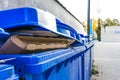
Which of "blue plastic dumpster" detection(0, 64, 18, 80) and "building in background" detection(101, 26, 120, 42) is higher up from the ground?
"building in background" detection(101, 26, 120, 42)

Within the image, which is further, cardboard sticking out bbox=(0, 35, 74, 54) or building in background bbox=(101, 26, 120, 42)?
building in background bbox=(101, 26, 120, 42)

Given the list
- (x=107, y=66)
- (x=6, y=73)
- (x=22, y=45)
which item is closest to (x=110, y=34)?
(x=107, y=66)

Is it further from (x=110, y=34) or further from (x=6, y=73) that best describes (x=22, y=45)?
(x=110, y=34)

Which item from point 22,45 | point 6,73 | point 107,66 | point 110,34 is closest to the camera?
point 6,73

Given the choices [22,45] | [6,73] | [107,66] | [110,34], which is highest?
[110,34]

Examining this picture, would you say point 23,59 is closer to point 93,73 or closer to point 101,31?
point 93,73

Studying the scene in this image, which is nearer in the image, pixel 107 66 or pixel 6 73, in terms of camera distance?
→ pixel 6 73

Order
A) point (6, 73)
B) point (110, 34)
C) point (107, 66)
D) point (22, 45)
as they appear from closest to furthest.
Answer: point (6, 73), point (22, 45), point (107, 66), point (110, 34)

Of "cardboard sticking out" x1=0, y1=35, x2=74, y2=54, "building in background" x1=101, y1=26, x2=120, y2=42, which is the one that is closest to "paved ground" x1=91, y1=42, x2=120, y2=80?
"cardboard sticking out" x1=0, y1=35, x2=74, y2=54

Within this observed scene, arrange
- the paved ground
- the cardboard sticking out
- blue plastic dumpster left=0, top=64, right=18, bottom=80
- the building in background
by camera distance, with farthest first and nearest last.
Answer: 1. the building in background
2. the paved ground
3. the cardboard sticking out
4. blue plastic dumpster left=0, top=64, right=18, bottom=80

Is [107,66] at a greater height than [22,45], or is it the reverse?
[22,45]

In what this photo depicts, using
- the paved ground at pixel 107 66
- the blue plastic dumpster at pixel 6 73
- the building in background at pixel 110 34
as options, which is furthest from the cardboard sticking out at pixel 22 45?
the building in background at pixel 110 34

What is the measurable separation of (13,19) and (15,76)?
50cm

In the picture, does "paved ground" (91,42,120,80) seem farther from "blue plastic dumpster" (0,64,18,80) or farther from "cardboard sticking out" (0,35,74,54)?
"blue plastic dumpster" (0,64,18,80)
